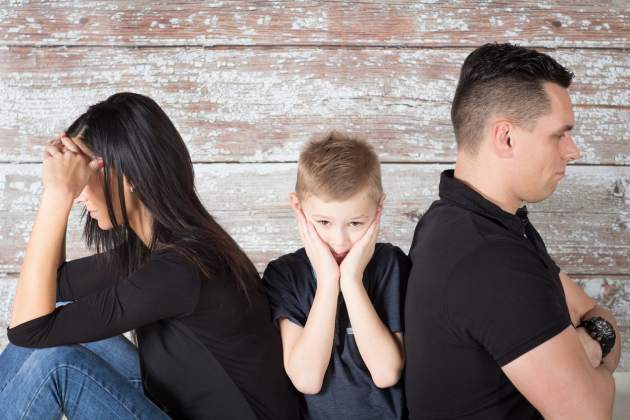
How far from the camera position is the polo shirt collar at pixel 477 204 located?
1.18 metres

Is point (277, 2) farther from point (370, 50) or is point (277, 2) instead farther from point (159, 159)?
point (159, 159)

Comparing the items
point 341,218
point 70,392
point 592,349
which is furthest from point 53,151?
point 592,349

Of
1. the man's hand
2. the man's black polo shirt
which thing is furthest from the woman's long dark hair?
the man's hand

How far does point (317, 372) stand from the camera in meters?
1.21

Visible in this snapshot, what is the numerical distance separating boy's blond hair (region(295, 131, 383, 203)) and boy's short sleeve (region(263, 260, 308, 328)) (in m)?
0.15

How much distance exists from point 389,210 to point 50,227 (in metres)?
1.04

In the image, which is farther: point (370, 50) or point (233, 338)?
point (370, 50)

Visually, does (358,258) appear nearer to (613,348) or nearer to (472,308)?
(472,308)

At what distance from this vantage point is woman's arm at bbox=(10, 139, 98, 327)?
1224 mm

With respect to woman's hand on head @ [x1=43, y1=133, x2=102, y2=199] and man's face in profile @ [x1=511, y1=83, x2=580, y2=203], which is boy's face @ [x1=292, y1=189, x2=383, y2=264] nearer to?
man's face in profile @ [x1=511, y1=83, x2=580, y2=203]

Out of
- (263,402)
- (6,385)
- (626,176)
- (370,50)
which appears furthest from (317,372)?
(626,176)

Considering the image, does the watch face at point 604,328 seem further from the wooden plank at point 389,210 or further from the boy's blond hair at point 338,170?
the wooden plank at point 389,210

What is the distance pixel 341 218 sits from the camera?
1236mm

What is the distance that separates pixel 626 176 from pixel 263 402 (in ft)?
4.39
